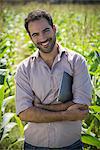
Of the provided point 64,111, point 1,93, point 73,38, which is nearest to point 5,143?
point 1,93

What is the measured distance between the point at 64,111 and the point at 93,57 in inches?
75.8

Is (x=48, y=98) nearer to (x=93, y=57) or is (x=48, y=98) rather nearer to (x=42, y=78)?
(x=42, y=78)

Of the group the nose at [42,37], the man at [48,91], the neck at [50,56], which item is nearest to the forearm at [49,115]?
the man at [48,91]

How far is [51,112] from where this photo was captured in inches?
100

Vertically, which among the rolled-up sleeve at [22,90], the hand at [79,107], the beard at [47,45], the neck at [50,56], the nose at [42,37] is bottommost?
the hand at [79,107]

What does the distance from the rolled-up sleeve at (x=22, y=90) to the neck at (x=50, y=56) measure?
0.16 m

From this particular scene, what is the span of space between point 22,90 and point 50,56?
0.98 ft

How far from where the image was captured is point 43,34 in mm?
2555

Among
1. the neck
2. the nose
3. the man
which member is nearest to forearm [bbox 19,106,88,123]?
the man

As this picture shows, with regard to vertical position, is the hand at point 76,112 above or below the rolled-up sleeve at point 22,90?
below

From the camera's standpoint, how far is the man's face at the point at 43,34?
8.34 ft

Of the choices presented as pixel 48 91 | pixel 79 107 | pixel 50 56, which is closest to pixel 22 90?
pixel 48 91

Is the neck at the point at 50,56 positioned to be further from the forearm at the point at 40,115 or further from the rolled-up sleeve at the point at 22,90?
the forearm at the point at 40,115

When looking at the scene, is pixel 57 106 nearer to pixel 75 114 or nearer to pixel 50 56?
pixel 75 114
